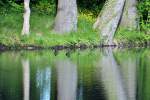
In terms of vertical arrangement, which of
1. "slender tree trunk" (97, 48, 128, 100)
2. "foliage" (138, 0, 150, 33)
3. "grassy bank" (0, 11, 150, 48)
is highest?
"foliage" (138, 0, 150, 33)

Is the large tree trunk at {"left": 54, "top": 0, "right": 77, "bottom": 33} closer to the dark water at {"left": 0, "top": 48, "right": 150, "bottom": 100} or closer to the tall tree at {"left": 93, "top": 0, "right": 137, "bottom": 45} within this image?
the tall tree at {"left": 93, "top": 0, "right": 137, "bottom": 45}

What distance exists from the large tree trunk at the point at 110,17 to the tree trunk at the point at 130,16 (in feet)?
3.57

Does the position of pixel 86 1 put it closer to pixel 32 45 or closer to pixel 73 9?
pixel 73 9

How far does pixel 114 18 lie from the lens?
137 feet

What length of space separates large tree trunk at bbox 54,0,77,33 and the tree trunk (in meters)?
4.00

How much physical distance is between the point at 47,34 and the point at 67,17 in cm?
214

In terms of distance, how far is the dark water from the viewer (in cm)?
2136

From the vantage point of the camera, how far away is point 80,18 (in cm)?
4203

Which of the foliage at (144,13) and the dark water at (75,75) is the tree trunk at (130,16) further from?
the dark water at (75,75)

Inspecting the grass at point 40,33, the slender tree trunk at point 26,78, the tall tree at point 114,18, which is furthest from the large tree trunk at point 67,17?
the slender tree trunk at point 26,78

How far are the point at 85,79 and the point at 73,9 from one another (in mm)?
15434

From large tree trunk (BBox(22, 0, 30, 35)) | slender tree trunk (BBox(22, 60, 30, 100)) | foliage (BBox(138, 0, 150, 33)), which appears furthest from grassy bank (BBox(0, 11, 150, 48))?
slender tree trunk (BBox(22, 60, 30, 100))

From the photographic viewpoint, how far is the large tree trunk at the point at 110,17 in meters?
41.2

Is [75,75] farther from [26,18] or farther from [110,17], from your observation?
[110,17]
